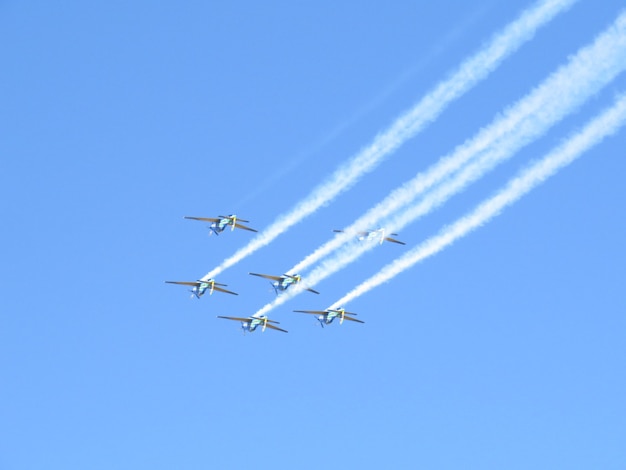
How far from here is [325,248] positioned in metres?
62.7

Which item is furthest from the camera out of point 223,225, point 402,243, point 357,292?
point 223,225

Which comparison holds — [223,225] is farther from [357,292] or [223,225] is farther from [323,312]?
[357,292]

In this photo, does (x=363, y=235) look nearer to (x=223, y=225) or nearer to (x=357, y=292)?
(x=357, y=292)

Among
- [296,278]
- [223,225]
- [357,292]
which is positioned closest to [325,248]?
[357,292]

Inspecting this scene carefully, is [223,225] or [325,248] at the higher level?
[223,225]

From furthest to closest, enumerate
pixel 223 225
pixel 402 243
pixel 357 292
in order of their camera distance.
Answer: pixel 223 225 < pixel 402 243 < pixel 357 292

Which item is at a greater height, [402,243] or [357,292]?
[402,243]

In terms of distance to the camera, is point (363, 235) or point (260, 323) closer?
point (363, 235)

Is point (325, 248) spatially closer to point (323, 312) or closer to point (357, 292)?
point (357, 292)

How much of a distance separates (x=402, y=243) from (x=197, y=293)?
12096mm

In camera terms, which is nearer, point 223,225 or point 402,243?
point 402,243

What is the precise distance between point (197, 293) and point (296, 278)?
6903 mm

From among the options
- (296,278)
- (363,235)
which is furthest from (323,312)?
(363,235)

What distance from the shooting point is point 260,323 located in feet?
240
